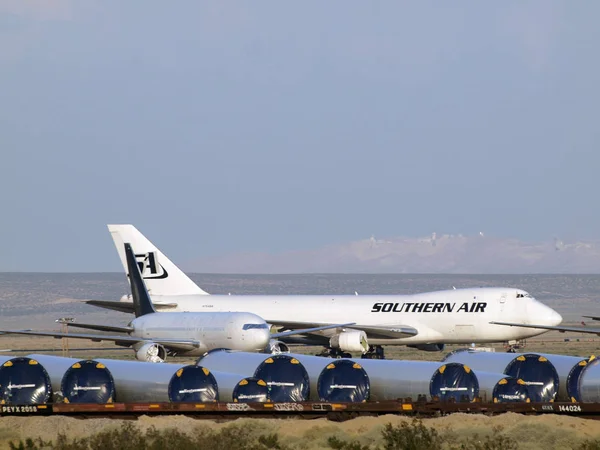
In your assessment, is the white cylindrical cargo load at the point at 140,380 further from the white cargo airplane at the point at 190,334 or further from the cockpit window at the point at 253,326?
the cockpit window at the point at 253,326

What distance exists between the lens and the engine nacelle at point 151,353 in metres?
53.7

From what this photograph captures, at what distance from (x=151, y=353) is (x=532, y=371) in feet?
75.7

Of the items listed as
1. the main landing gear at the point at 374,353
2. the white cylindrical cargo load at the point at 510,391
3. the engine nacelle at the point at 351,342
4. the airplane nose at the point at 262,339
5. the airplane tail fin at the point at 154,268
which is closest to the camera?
the white cylindrical cargo load at the point at 510,391

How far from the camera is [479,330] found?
6397cm

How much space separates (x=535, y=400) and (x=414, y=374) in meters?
3.34

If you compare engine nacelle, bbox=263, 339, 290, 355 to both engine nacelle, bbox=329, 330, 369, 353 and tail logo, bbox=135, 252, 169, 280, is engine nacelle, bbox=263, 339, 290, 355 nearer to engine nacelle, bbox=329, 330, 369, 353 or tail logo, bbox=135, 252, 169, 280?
engine nacelle, bbox=329, 330, 369, 353

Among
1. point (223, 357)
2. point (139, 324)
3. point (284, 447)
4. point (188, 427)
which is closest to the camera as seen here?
point (284, 447)

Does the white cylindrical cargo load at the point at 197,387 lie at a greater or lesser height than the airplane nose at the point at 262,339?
lesser

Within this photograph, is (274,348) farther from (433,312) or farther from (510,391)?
(510,391)

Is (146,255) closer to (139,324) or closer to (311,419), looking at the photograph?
(139,324)

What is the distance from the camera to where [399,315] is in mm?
65938

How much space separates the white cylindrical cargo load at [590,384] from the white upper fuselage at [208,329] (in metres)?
23.3

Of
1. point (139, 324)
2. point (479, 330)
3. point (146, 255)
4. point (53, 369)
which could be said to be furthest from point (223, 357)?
point (146, 255)

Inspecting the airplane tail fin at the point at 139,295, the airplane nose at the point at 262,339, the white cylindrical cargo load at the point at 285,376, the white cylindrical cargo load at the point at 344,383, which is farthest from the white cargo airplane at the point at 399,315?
the white cylindrical cargo load at the point at 344,383
